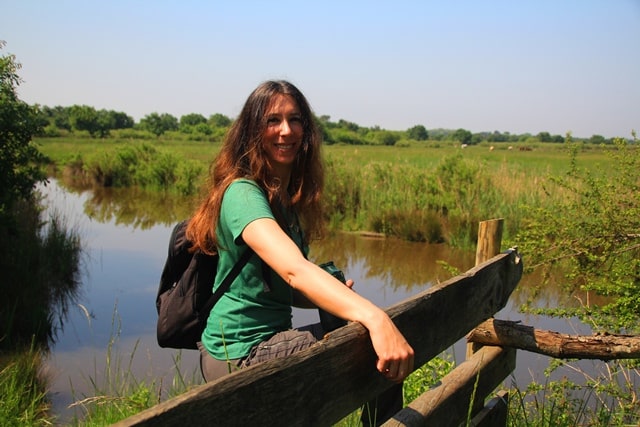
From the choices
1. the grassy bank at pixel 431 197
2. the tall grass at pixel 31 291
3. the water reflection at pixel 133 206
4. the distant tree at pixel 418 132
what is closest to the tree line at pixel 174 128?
the distant tree at pixel 418 132

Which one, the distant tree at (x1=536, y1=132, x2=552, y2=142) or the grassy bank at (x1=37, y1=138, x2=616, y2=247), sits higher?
the distant tree at (x1=536, y1=132, x2=552, y2=142)

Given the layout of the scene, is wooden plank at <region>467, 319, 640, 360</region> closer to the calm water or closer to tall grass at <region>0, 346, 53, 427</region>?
the calm water

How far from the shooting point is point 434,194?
15180 mm

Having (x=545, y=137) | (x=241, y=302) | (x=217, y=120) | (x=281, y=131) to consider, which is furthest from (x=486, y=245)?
(x=545, y=137)

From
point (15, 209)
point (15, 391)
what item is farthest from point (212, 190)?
point (15, 209)

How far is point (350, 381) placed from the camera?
67.6 inches

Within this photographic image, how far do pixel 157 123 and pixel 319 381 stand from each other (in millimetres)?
97101

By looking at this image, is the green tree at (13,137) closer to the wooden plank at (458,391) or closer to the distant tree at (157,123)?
the wooden plank at (458,391)

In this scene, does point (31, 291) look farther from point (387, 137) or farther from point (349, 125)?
point (349, 125)

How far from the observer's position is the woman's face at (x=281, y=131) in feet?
7.47

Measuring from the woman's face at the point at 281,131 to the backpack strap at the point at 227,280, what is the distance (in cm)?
43

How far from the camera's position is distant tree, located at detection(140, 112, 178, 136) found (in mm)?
91688

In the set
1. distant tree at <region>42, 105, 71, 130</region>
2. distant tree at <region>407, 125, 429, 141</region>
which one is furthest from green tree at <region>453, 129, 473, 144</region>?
distant tree at <region>42, 105, 71, 130</region>

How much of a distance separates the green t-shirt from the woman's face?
0.27 meters
